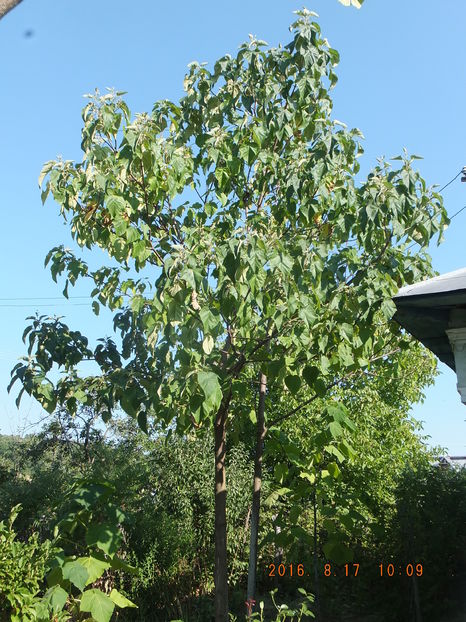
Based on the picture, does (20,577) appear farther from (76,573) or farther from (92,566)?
(92,566)

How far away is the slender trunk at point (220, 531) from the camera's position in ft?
18.7

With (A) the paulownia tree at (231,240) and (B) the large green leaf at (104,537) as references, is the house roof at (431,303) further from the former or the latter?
(B) the large green leaf at (104,537)

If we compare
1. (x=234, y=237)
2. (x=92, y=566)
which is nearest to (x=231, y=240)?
(x=234, y=237)

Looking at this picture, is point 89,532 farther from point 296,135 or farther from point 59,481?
point 296,135

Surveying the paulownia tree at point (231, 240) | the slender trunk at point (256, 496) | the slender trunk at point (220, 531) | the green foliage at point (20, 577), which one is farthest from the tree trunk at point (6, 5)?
the slender trunk at point (256, 496)

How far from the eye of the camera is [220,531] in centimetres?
586

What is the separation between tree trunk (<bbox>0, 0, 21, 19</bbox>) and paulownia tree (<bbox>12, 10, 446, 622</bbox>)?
7.07ft

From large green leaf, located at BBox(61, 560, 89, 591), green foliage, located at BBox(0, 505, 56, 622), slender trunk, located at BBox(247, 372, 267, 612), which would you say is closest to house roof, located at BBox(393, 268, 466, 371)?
slender trunk, located at BBox(247, 372, 267, 612)

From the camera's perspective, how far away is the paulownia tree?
469cm

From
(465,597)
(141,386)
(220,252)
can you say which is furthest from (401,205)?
(465,597)

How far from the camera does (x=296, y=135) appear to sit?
20.4ft

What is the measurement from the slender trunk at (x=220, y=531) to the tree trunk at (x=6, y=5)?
387cm

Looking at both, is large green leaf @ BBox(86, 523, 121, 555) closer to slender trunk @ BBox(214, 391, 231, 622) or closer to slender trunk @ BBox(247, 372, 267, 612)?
slender trunk @ BBox(214, 391, 231, 622)

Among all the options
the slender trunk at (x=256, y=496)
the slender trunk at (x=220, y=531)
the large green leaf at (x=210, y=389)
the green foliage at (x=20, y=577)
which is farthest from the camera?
the slender trunk at (x=256, y=496)
